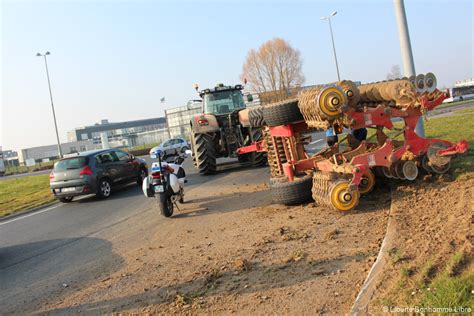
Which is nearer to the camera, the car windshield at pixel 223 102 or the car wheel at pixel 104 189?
the car wheel at pixel 104 189

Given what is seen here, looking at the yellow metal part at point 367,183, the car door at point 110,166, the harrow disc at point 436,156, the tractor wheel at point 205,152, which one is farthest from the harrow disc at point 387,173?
the car door at point 110,166

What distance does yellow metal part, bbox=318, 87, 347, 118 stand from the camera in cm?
638

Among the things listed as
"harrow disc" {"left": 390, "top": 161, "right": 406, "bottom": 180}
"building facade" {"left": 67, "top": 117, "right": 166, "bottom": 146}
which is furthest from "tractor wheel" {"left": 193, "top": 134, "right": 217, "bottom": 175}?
"building facade" {"left": 67, "top": 117, "right": 166, "bottom": 146}

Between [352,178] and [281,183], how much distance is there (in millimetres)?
1608

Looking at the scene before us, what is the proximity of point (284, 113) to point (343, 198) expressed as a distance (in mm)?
2044

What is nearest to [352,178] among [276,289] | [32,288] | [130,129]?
[276,289]

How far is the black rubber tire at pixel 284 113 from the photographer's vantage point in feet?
25.4

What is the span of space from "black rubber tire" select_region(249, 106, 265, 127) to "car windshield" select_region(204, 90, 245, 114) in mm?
6401

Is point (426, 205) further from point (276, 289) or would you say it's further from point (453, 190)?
point (276, 289)

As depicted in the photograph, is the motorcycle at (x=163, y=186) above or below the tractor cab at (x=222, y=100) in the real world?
below

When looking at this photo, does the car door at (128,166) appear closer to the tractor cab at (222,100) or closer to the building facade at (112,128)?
the tractor cab at (222,100)

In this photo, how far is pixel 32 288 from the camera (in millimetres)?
5613

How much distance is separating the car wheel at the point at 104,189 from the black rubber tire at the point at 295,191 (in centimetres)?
709

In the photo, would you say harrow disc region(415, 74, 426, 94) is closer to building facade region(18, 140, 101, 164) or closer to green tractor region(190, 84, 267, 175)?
green tractor region(190, 84, 267, 175)
